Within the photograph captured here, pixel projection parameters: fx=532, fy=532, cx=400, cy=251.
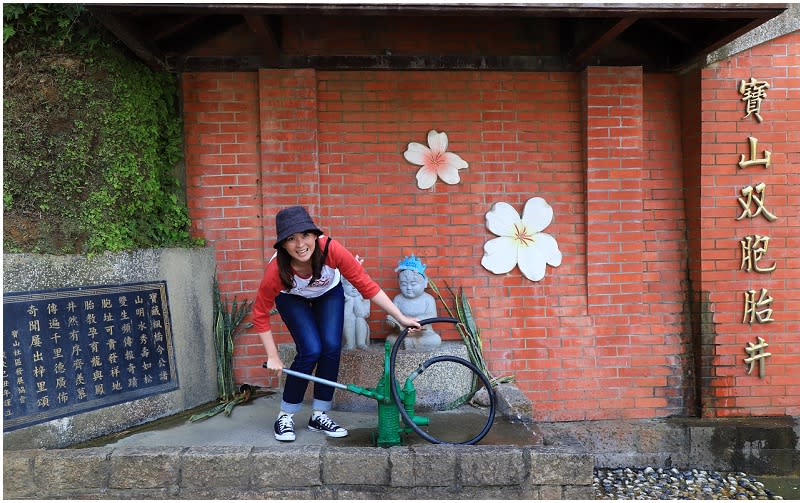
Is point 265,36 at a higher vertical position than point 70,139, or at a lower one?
higher

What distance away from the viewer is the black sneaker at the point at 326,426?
11.9 feet

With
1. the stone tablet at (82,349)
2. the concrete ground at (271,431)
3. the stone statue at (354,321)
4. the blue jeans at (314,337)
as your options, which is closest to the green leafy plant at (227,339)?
the concrete ground at (271,431)

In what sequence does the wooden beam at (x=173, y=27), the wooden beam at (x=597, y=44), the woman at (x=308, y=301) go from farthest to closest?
the wooden beam at (x=173, y=27) → the wooden beam at (x=597, y=44) → the woman at (x=308, y=301)

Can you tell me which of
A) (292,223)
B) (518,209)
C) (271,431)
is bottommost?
(271,431)

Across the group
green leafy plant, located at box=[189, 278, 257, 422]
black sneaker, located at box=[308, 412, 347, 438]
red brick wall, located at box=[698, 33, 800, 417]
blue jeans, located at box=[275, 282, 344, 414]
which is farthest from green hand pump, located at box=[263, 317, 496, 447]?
red brick wall, located at box=[698, 33, 800, 417]

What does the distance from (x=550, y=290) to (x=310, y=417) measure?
2.40 m

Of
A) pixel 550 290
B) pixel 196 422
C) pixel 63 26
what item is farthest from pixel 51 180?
pixel 550 290

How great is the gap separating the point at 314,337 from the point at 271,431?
0.80 meters

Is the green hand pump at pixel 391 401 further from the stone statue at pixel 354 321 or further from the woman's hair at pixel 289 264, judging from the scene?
the stone statue at pixel 354 321

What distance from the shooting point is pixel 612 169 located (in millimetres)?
4785

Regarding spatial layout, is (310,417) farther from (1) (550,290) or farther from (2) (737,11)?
(2) (737,11)

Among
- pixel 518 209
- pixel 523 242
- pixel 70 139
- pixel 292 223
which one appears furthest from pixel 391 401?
pixel 70 139

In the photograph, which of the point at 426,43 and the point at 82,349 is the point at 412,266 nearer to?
the point at 426,43

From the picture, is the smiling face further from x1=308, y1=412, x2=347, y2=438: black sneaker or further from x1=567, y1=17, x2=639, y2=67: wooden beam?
x1=567, y1=17, x2=639, y2=67: wooden beam
